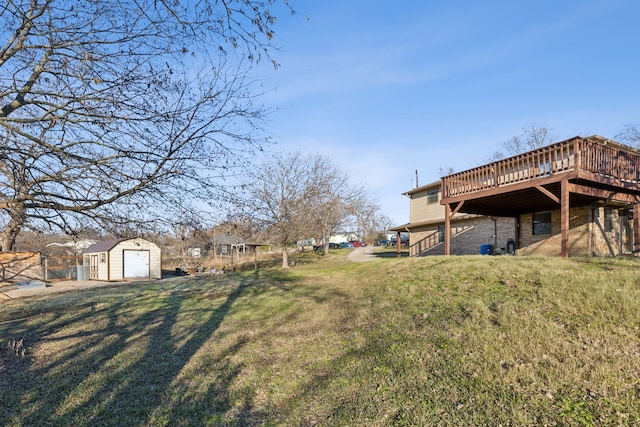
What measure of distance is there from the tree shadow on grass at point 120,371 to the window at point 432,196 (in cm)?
1584

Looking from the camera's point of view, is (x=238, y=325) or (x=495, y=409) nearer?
(x=495, y=409)

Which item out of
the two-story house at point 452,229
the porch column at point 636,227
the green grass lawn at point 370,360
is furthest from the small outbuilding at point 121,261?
the porch column at point 636,227

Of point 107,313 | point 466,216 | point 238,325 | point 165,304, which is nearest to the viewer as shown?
point 238,325

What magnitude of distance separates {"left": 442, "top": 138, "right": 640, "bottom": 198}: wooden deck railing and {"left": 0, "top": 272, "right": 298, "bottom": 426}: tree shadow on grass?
9.51 metres

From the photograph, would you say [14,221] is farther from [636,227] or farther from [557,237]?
[636,227]

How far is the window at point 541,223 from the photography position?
1377cm

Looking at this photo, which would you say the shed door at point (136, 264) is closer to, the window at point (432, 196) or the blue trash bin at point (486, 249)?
the window at point (432, 196)

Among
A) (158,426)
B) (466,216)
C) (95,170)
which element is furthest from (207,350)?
(466,216)

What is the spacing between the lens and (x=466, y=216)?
18.4 meters

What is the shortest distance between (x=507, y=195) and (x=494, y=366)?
29.0 feet

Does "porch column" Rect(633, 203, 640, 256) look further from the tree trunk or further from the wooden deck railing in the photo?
the tree trunk

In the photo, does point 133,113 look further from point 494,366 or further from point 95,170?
point 494,366

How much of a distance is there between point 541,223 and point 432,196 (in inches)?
301

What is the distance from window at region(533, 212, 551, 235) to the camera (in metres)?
13.8
